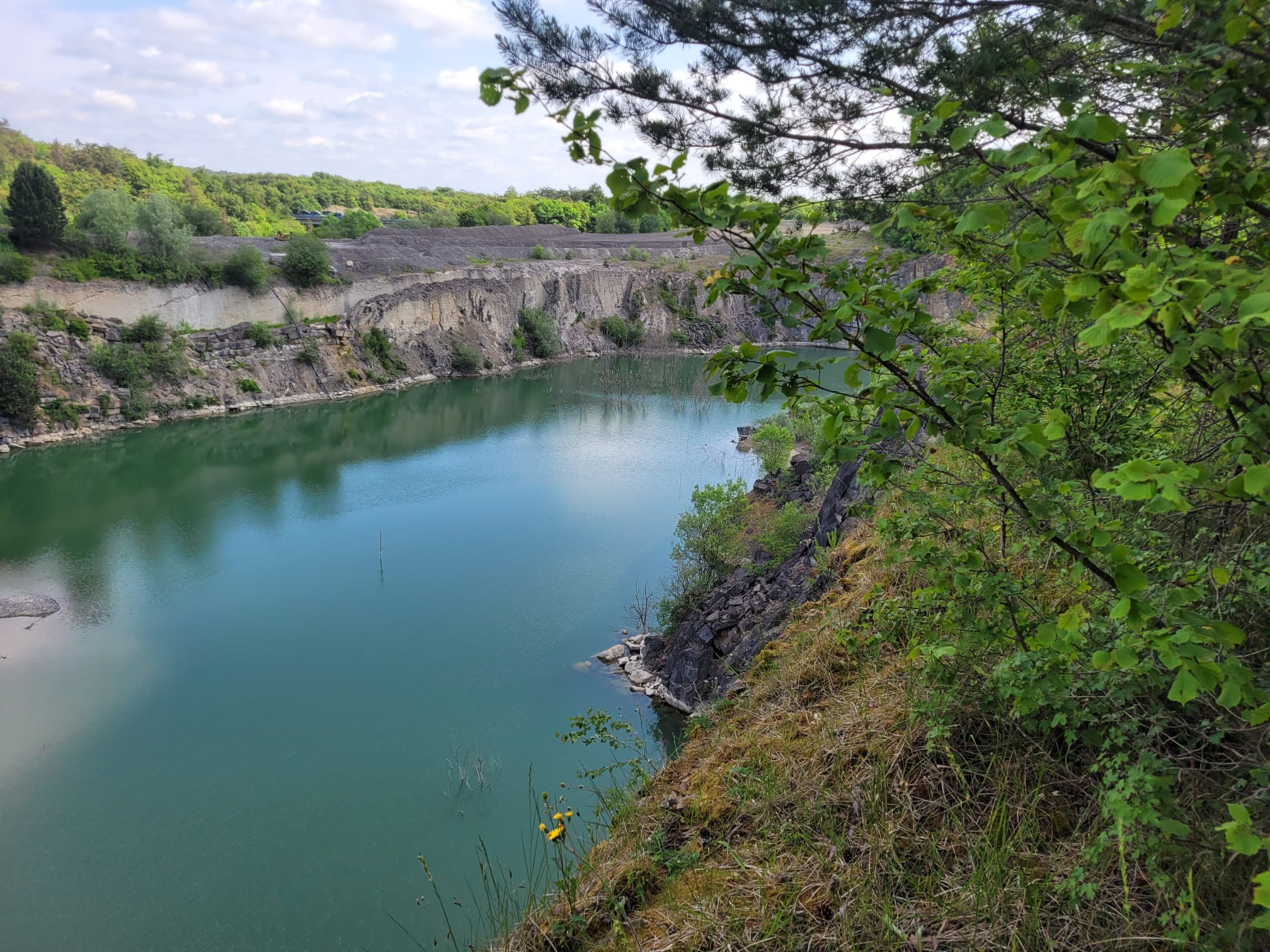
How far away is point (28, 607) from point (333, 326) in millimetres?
19390

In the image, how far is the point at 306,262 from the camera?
2877cm

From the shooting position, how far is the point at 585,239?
4925cm

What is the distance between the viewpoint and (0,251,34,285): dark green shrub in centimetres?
2114

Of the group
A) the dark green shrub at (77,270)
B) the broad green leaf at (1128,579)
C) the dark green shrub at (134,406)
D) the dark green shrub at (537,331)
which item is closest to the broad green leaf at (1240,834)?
the broad green leaf at (1128,579)

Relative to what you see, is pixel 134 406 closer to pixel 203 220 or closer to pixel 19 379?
pixel 19 379

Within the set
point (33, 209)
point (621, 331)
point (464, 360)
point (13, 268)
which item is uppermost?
point (33, 209)

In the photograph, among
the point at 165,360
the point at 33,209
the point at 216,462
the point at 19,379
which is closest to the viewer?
the point at 19,379

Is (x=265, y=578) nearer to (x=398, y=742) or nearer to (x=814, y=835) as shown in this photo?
(x=398, y=742)

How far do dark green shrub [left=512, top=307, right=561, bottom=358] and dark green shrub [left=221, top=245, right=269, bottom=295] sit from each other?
13.7 m

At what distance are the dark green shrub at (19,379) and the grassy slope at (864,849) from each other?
77.2 feet

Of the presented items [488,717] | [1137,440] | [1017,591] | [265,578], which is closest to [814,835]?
[1017,591]

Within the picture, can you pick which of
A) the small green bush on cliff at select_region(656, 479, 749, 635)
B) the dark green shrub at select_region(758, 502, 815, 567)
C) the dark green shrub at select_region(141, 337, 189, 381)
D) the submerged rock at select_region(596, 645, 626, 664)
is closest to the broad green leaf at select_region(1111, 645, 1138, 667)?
the dark green shrub at select_region(758, 502, 815, 567)

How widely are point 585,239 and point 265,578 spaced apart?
40.1 m

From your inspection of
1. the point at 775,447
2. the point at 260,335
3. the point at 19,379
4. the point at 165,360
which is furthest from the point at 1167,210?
the point at 260,335
